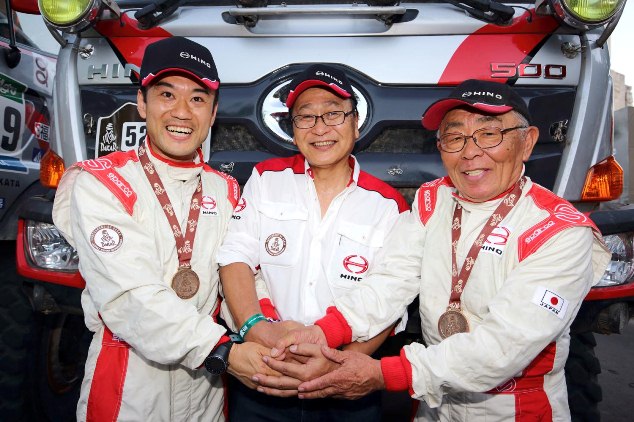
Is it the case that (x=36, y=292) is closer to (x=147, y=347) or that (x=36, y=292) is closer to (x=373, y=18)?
(x=147, y=347)

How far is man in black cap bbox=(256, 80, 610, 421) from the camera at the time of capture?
1679 millimetres

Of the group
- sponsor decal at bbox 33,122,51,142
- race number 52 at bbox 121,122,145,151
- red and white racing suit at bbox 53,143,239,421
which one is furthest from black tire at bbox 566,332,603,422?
sponsor decal at bbox 33,122,51,142

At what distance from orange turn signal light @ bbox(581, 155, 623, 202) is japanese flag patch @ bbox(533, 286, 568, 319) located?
804 millimetres

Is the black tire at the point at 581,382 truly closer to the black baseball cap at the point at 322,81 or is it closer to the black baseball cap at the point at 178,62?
the black baseball cap at the point at 322,81

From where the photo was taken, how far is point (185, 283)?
199cm

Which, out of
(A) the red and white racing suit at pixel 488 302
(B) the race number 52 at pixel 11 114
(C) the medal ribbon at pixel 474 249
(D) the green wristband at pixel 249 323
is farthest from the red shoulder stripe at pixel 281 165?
(B) the race number 52 at pixel 11 114

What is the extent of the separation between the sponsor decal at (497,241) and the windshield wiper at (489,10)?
3.45 feet

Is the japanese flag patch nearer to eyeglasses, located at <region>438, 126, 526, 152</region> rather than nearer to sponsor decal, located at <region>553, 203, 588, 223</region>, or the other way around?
sponsor decal, located at <region>553, 203, 588, 223</region>

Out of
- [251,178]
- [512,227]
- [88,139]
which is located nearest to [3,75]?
[88,139]

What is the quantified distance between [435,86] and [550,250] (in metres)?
0.96

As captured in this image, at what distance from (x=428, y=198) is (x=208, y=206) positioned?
0.89 meters

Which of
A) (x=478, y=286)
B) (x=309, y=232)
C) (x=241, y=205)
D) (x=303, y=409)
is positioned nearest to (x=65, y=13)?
(x=241, y=205)

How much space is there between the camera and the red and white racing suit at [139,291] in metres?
1.78

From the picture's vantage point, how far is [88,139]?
2.51m
